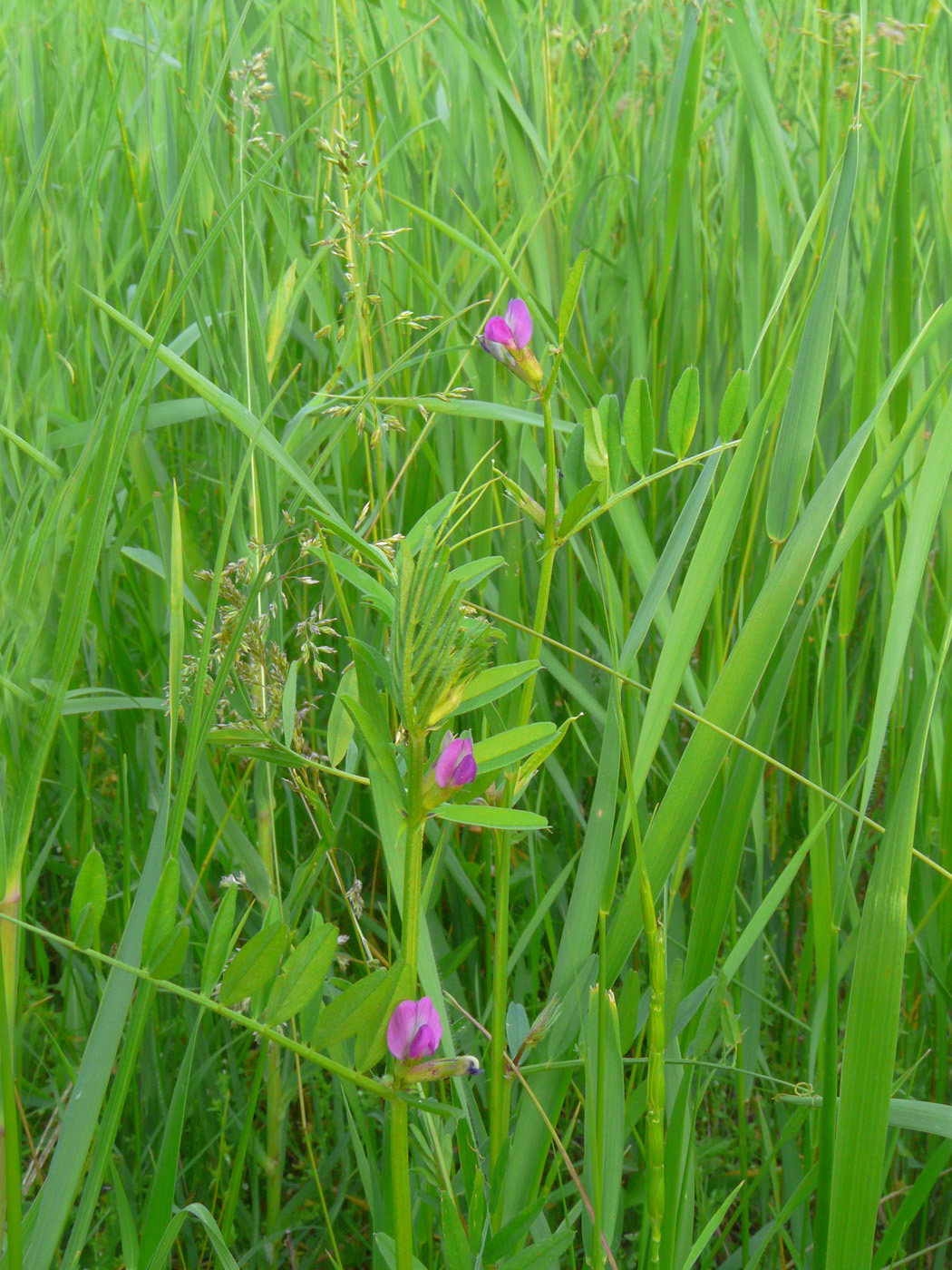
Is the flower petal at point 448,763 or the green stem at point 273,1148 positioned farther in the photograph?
the green stem at point 273,1148


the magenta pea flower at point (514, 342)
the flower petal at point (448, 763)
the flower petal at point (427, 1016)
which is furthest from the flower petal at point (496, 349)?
the flower petal at point (427, 1016)

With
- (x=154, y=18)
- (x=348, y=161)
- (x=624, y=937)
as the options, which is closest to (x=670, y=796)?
(x=624, y=937)

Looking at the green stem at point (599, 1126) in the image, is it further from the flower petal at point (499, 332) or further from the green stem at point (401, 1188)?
the flower petal at point (499, 332)

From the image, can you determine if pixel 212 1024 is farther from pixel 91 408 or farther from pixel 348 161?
pixel 348 161

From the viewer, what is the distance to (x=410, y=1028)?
51 centimetres

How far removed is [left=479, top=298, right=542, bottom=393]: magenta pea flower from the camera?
0.64m

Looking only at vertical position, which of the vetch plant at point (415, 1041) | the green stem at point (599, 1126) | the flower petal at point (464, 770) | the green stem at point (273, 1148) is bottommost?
the green stem at point (273, 1148)

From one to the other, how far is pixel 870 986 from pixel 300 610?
0.60 m

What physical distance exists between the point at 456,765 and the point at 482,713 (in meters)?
0.25

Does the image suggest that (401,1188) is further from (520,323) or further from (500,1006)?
(520,323)

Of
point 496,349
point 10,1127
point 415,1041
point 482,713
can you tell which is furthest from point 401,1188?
point 496,349

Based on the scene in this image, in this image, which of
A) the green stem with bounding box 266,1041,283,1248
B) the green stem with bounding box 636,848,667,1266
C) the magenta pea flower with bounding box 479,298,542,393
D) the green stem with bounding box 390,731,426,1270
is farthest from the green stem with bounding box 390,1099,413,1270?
the magenta pea flower with bounding box 479,298,542,393

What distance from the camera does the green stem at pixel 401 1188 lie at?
509 millimetres

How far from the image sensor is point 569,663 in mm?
1039
